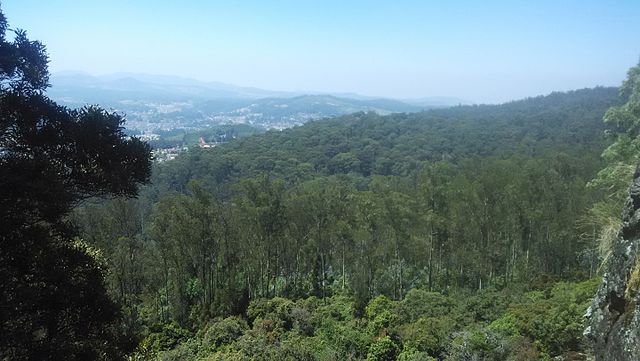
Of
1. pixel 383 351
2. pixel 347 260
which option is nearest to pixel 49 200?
pixel 383 351

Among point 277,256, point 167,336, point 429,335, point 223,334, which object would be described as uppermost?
point 429,335

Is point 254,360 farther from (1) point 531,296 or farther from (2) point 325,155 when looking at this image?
(2) point 325,155

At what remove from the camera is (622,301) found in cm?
526

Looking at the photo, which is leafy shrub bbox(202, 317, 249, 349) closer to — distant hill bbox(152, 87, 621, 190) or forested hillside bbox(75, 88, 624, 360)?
forested hillside bbox(75, 88, 624, 360)

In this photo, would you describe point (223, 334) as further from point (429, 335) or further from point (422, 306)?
point (422, 306)

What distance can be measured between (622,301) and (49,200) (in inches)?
250

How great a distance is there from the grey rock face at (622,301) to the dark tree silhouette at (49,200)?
18.4 feet

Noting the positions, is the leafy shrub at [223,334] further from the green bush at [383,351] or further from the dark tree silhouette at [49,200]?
the dark tree silhouette at [49,200]

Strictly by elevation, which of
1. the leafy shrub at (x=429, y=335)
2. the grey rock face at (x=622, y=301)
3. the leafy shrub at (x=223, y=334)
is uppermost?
the grey rock face at (x=622, y=301)

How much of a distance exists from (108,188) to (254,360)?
366 inches

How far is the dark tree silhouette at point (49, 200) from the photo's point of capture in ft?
15.1

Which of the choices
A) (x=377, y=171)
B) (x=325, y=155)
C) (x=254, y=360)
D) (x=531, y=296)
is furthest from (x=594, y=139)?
(x=254, y=360)

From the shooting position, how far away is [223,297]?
2445 centimetres

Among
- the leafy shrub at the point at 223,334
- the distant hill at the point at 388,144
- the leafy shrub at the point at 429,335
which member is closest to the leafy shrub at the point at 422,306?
the leafy shrub at the point at 429,335
